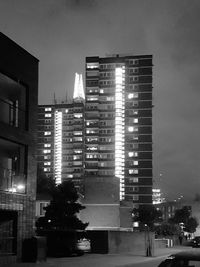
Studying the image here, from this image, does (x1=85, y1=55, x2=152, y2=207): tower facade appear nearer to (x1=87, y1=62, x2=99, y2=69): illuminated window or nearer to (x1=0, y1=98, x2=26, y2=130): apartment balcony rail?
(x1=87, y1=62, x2=99, y2=69): illuminated window

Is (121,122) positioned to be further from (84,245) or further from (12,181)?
(12,181)

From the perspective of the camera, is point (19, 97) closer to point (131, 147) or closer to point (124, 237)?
point (124, 237)

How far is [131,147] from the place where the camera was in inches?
7116

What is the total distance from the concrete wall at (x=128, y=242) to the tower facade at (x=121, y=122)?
5031 inches

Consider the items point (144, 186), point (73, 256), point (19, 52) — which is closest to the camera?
point (19, 52)

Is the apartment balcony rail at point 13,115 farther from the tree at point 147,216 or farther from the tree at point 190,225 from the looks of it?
the tree at point 147,216

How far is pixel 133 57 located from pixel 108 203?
118 meters

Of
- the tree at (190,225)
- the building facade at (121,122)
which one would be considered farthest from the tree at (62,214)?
the building facade at (121,122)

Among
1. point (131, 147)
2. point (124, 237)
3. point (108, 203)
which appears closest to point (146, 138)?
point (131, 147)

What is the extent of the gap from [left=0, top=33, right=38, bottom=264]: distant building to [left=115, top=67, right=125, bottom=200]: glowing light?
474ft

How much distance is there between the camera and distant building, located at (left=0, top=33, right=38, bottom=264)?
27.3 metres

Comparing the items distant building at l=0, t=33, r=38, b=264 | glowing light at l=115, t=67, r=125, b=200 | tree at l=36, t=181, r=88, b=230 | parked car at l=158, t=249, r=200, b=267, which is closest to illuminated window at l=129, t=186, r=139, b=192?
glowing light at l=115, t=67, r=125, b=200

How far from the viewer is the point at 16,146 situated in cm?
2906

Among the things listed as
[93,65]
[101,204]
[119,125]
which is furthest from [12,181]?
[93,65]
